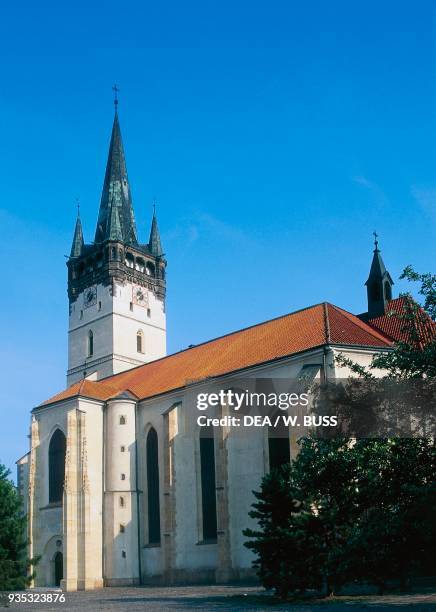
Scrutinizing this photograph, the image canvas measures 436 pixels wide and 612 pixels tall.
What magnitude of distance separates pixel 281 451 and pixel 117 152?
4063 cm

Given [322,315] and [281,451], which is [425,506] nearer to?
[281,451]

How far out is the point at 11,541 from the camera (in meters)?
25.4

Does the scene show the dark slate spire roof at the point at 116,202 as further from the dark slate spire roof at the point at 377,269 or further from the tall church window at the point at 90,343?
the dark slate spire roof at the point at 377,269

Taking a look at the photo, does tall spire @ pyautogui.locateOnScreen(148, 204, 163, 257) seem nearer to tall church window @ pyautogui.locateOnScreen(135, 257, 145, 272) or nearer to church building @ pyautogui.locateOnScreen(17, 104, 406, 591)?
tall church window @ pyautogui.locateOnScreen(135, 257, 145, 272)

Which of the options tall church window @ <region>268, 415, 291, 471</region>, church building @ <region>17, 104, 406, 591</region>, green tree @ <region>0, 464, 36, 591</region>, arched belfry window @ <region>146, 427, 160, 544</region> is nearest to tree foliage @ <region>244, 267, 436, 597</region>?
green tree @ <region>0, 464, 36, 591</region>

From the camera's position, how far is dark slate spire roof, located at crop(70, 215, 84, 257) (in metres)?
63.6

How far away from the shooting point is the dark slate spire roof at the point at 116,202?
61688 mm

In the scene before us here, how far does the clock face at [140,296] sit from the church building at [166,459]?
488 inches

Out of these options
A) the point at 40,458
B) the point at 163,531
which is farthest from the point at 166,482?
the point at 40,458

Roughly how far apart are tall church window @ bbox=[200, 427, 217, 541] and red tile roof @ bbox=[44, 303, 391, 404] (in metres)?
3.17

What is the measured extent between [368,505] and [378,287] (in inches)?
976

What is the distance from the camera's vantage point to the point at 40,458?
42188 millimetres

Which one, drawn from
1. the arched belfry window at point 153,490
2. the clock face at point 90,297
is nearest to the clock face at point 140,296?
the clock face at point 90,297

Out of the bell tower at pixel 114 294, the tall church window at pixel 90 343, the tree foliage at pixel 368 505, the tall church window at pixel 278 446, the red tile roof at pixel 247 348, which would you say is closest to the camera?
the tree foliage at pixel 368 505
